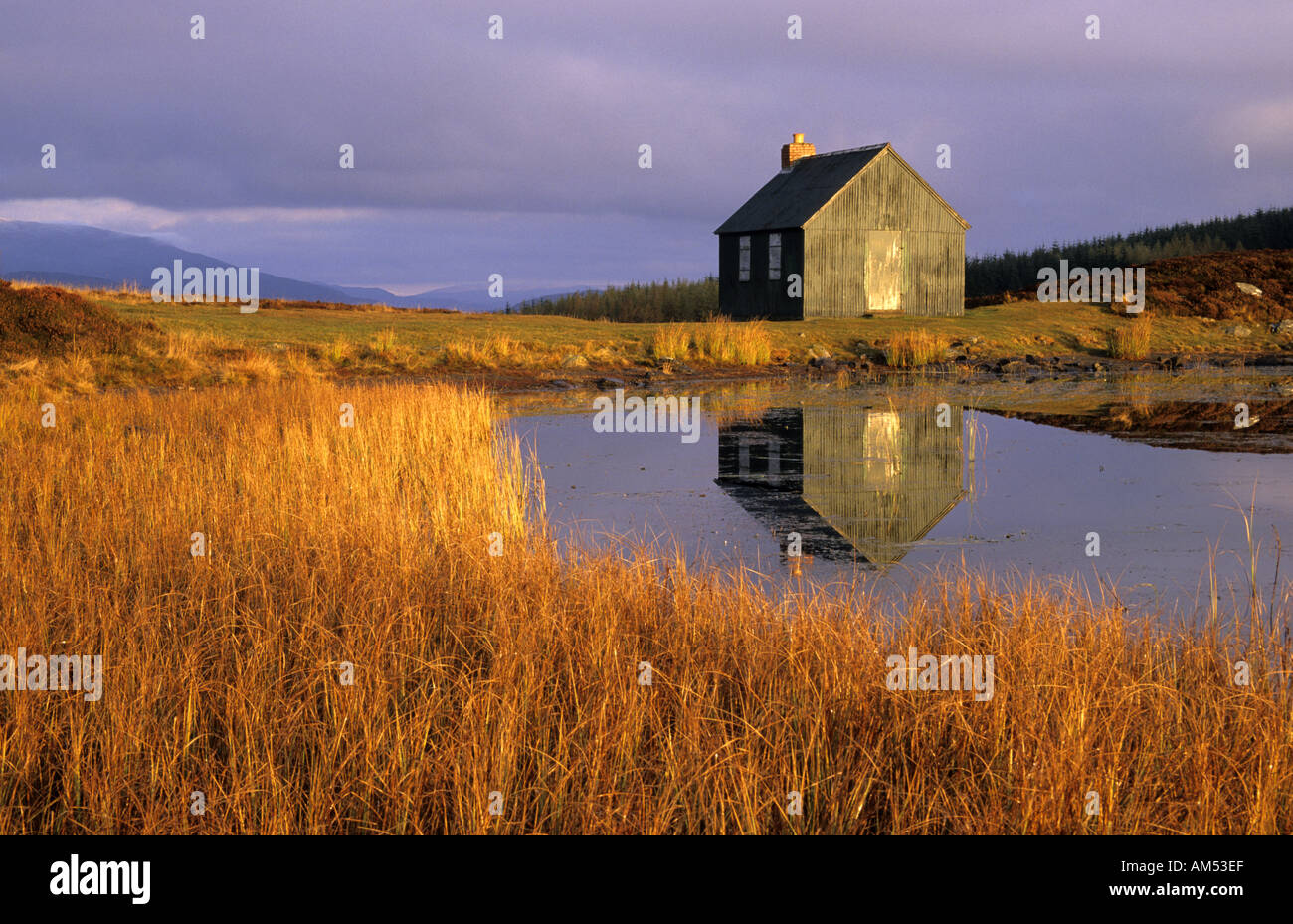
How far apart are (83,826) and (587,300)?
5249cm

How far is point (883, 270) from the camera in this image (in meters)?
38.1

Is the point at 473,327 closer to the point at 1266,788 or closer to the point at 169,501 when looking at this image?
the point at 169,501

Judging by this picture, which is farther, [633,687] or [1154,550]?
[1154,550]

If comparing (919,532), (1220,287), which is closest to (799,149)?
(1220,287)

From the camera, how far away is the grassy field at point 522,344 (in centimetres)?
2166

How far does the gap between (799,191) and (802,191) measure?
0.77 feet

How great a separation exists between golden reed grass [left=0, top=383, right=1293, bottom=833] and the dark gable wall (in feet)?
101

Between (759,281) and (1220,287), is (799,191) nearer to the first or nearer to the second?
(759,281)

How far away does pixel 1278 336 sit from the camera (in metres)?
34.7

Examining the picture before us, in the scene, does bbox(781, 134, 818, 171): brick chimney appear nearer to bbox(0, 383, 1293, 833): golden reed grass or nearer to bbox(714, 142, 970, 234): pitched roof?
bbox(714, 142, 970, 234): pitched roof

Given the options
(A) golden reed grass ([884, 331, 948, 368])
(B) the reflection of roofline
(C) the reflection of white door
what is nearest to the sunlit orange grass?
(A) golden reed grass ([884, 331, 948, 368])

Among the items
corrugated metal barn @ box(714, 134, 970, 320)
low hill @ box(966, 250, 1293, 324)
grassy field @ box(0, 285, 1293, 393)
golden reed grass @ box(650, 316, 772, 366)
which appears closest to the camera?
grassy field @ box(0, 285, 1293, 393)

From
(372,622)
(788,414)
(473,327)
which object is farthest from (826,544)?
(473,327)

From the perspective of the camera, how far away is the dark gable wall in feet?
122
